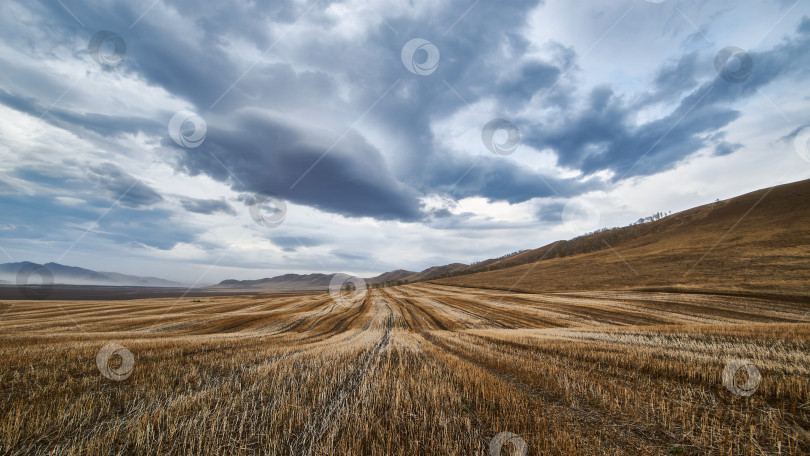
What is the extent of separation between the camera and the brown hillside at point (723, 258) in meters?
47.5

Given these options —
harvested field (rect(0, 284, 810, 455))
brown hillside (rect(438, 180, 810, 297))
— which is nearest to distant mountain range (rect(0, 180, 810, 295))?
brown hillside (rect(438, 180, 810, 297))

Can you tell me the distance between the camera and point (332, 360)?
11.1m

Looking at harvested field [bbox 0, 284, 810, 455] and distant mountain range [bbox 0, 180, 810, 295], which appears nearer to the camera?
harvested field [bbox 0, 284, 810, 455]

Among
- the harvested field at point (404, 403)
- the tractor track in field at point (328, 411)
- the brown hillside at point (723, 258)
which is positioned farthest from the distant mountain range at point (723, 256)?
the tractor track in field at point (328, 411)

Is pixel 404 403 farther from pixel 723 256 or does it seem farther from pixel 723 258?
pixel 723 256

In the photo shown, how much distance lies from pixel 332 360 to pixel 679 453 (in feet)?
32.2

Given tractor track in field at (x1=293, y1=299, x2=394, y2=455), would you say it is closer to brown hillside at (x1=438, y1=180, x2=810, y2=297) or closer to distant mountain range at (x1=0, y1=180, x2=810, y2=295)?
brown hillside at (x1=438, y1=180, x2=810, y2=297)

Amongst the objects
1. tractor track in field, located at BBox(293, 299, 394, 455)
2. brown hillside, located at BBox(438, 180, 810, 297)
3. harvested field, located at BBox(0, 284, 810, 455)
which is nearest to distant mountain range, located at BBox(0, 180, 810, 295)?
brown hillside, located at BBox(438, 180, 810, 297)

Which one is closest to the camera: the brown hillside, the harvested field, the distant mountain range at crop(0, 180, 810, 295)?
the harvested field

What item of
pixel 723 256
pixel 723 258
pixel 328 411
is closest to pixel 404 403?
pixel 328 411

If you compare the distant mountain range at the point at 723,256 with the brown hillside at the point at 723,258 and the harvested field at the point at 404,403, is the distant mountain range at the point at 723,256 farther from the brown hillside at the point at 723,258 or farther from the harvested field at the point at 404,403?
the harvested field at the point at 404,403

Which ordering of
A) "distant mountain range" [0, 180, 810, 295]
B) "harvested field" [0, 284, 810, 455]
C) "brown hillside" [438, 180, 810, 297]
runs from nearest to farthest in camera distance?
"harvested field" [0, 284, 810, 455] → "brown hillside" [438, 180, 810, 297] → "distant mountain range" [0, 180, 810, 295]

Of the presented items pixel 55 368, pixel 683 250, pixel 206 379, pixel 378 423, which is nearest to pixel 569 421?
pixel 378 423

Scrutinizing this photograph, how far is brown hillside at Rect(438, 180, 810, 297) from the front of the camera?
47.5 m
